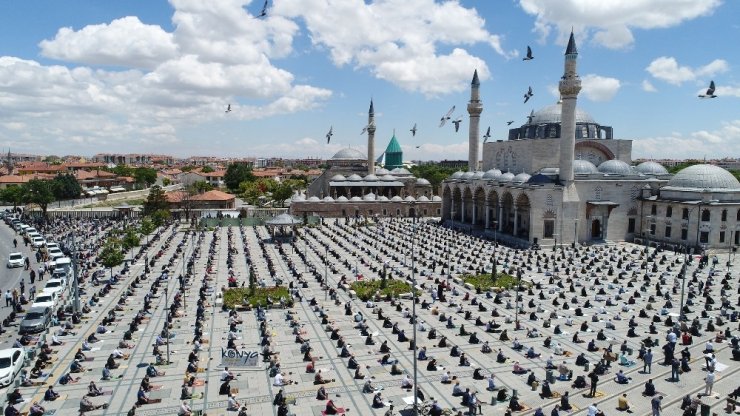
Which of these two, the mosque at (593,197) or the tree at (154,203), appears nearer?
the mosque at (593,197)

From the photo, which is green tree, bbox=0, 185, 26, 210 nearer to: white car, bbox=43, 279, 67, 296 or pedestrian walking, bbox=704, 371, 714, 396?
white car, bbox=43, 279, 67, 296

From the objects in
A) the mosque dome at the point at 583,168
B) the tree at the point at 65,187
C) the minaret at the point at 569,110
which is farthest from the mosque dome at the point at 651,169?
the tree at the point at 65,187

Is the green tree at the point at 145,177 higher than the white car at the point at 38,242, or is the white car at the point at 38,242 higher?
the green tree at the point at 145,177

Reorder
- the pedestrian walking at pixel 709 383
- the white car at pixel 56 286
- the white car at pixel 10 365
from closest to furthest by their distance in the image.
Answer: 1. the pedestrian walking at pixel 709 383
2. the white car at pixel 10 365
3. the white car at pixel 56 286

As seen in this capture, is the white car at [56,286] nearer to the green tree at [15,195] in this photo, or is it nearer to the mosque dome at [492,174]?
the mosque dome at [492,174]

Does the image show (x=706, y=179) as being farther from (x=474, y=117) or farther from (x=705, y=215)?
(x=474, y=117)

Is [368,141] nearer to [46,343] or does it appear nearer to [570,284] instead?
[570,284]
